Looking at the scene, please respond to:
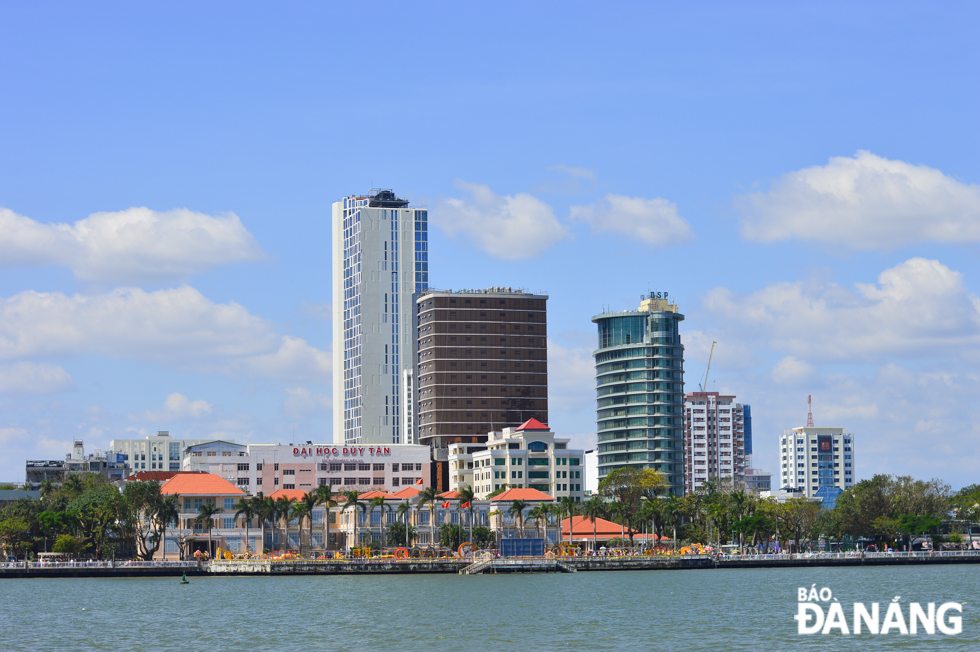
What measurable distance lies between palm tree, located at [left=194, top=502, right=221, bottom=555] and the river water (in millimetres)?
20804

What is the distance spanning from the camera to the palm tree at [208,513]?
188625 millimetres

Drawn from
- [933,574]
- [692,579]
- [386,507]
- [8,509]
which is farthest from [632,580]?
[8,509]

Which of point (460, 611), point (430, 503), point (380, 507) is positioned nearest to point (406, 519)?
point (430, 503)

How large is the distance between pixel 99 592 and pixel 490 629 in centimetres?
6189

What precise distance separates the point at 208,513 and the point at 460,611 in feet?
283

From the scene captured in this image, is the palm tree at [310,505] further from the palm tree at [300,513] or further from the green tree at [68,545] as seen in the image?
the green tree at [68,545]

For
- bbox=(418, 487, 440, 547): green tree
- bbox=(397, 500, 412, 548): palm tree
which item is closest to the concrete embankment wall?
bbox=(397, 500, 412, 548): palm tree

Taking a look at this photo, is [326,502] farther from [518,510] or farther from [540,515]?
[540,515]

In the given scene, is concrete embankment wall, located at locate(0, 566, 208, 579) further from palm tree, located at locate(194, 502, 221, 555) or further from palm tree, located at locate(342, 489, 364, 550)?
palm tree, located at locate(342, 489, 364, 550)

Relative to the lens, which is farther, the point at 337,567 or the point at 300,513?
the point at 300,513

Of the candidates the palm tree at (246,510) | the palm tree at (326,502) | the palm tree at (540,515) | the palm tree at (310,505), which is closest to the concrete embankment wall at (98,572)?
the palm tree at (246,510)

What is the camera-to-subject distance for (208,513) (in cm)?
18850

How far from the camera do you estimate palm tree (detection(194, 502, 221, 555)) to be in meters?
189

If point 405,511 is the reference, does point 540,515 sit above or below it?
below
